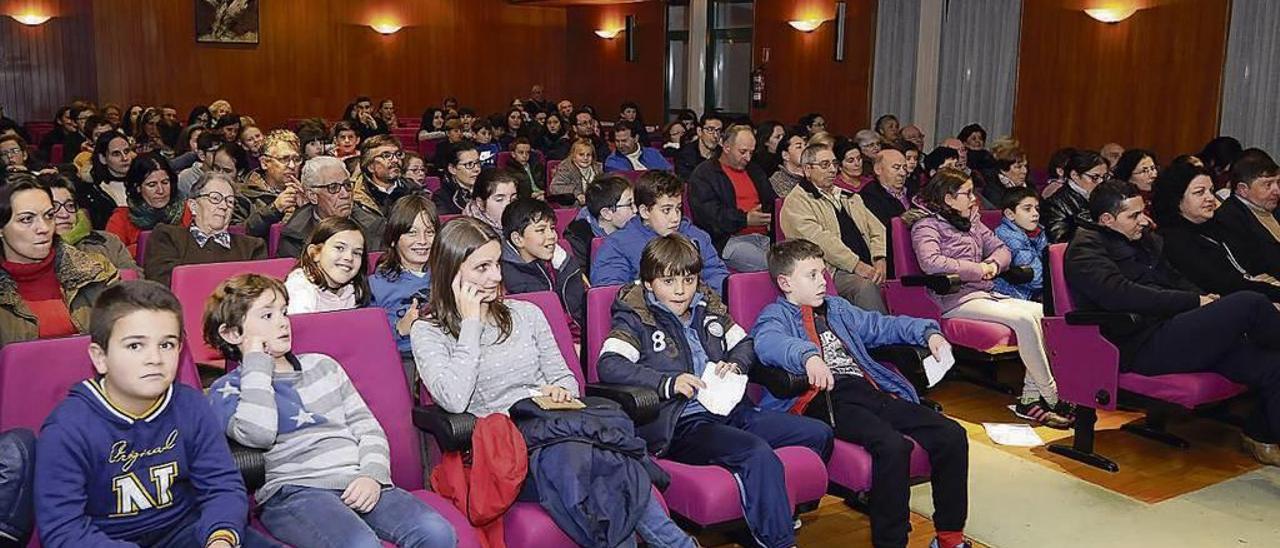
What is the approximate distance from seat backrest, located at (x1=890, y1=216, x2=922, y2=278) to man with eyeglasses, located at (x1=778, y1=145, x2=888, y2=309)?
0.51 feet

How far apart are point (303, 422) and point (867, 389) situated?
173 cm

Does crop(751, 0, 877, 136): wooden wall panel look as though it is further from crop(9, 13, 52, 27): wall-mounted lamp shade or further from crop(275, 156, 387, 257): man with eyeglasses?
crop(9, 13, 52, 27): wall-mounted lamp shade

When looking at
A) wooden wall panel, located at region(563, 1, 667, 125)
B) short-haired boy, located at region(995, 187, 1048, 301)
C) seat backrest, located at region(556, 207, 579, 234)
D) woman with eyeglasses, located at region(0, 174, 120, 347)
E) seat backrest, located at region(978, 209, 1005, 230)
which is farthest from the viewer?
wooden wall panel, located at region(563, 1, 667, 125)

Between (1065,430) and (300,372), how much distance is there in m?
3.45

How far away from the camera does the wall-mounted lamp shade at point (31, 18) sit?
13.7 meters

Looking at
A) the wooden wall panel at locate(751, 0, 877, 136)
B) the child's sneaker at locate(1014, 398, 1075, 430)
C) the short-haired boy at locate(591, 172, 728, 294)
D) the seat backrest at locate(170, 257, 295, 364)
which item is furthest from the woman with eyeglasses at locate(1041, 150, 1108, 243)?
the wooden wall panel at locate(751, 0, 877, 136)

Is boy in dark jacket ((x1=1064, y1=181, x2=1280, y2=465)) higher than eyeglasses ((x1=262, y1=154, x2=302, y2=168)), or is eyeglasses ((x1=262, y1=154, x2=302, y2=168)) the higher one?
eyeglasses ((x1=262, y1=154, x2=302, y2=168))

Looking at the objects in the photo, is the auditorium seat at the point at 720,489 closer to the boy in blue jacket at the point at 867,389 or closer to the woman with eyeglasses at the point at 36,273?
the boy in blue jacket at the point at 867,389

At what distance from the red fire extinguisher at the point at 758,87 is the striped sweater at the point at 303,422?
11.1 meters

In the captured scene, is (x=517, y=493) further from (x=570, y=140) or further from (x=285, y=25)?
(x=285, y=25)

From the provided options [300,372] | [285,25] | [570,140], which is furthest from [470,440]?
[285,25]

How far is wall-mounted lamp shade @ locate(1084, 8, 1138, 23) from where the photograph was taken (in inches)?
382

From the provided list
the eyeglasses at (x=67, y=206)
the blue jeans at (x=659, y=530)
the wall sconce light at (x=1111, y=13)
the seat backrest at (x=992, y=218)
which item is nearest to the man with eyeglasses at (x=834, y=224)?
the seat backrest at (x=992, y=218)

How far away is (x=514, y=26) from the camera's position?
58.2 feet
